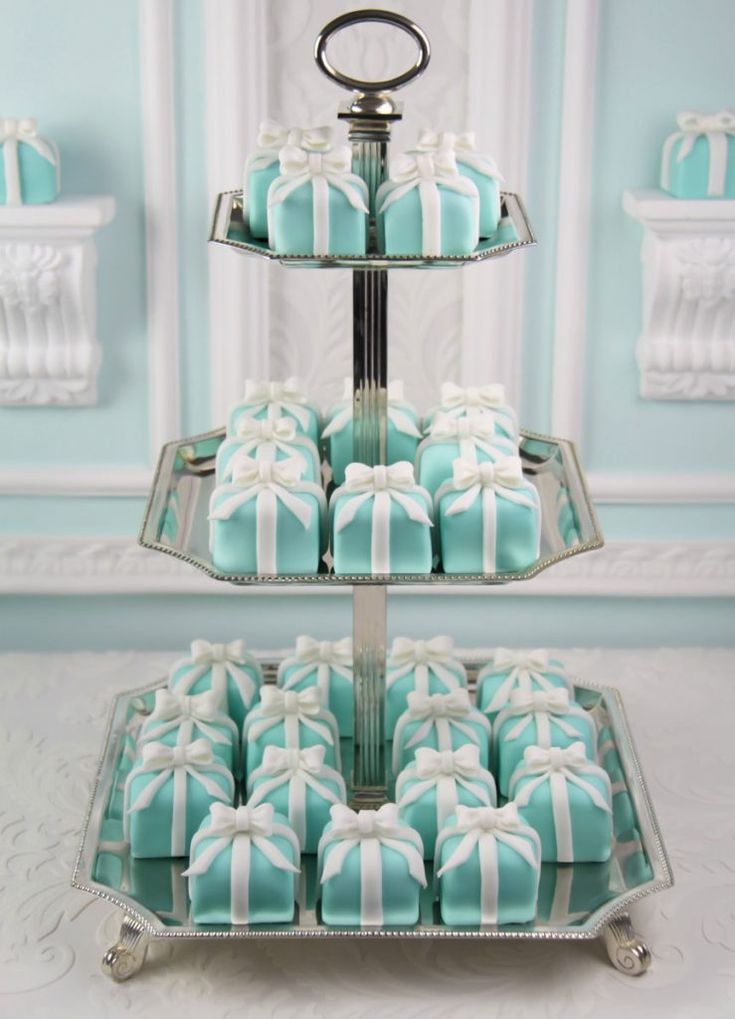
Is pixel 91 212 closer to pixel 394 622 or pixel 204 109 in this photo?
pixel 204 109

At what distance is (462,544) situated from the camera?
173cm

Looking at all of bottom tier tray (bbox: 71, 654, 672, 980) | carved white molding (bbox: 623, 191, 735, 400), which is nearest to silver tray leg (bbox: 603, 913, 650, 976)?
bottom tier tray (bbox: 71, 654, 672, 980)

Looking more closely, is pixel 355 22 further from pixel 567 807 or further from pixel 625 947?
pixel 625 947

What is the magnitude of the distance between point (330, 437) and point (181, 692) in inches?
16.0

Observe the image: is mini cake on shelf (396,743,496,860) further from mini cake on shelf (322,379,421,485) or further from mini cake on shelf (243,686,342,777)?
mini cake on shelf (322,379,421,485)

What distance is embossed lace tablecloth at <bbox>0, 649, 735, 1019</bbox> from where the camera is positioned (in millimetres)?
1731

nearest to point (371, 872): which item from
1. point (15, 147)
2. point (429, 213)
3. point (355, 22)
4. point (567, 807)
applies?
point (567, 807)

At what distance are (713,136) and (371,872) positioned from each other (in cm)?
123

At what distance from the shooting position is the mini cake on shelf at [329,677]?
6.99 ft

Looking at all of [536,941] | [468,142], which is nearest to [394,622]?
[536,941]

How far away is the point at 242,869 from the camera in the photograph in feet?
5.61

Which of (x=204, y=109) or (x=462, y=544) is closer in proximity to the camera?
(x=462, y=544)

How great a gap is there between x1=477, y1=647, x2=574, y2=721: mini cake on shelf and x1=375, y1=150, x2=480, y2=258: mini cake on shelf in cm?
67

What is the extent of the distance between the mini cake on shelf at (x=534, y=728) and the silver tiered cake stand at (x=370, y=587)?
92mm
